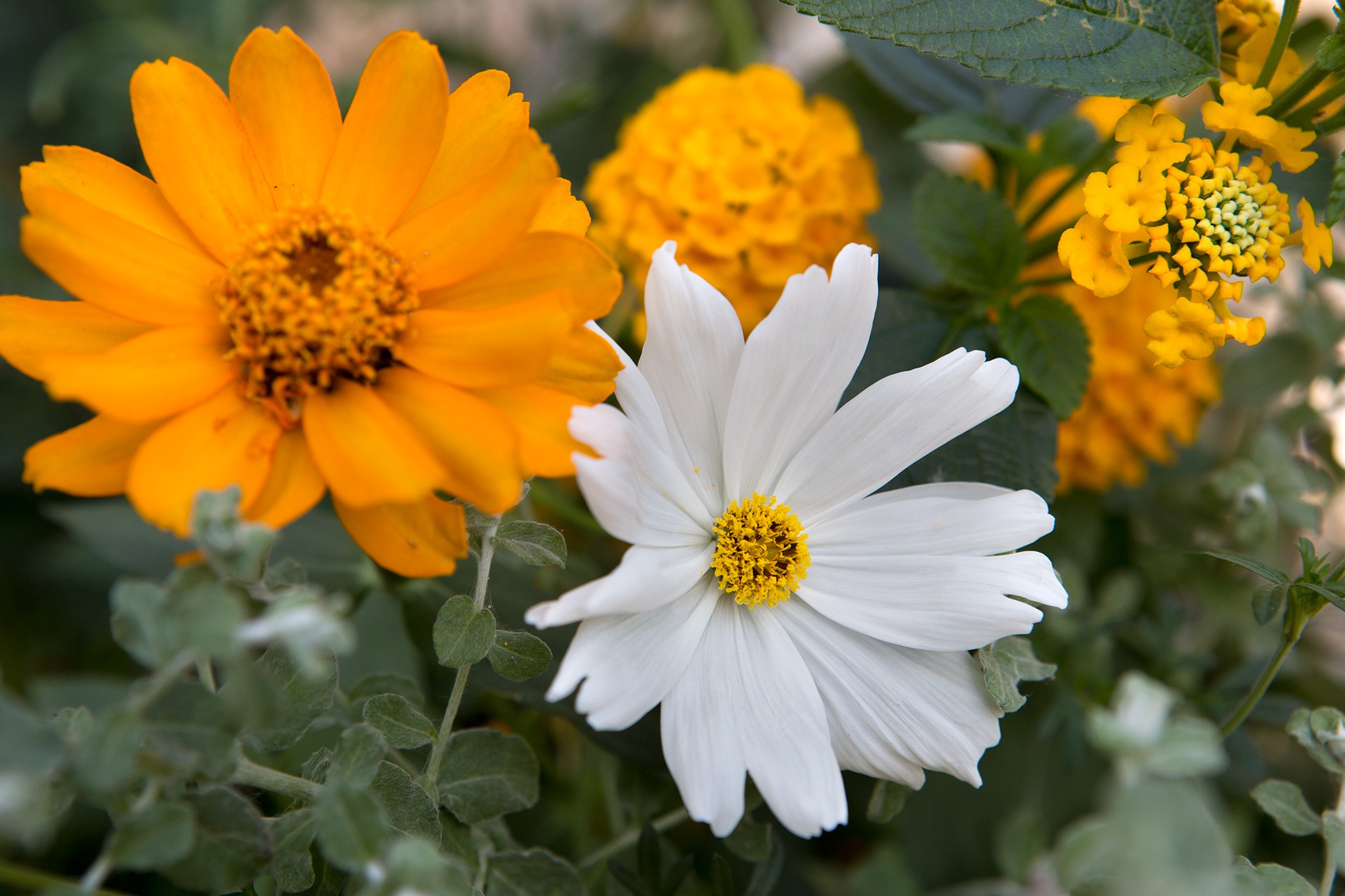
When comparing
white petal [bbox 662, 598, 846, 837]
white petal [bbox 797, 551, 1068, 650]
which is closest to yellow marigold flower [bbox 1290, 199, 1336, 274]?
white petal [bbox 797, 551, 1068, 650]

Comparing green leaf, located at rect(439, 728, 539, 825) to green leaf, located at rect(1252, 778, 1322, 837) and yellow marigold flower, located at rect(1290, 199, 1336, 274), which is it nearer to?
green leaf, located at rect(1252, 778, 1322, 837)

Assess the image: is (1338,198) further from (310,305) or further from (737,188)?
(310,305)

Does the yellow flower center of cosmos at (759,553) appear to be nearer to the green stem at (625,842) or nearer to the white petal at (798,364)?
the white petal at (798,364)

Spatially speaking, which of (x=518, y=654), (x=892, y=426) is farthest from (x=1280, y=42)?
(x=518, y=654)

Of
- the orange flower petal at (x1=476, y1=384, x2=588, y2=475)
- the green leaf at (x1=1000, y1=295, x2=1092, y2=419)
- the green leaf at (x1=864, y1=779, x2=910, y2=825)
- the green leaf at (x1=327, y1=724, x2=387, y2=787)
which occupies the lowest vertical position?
the green leaf at (x1=864, y1=779, x2=910, y2=825)

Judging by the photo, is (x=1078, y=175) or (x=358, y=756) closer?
(x=358, y=756)

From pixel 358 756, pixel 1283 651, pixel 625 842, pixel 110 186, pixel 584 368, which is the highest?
pixel 110 186

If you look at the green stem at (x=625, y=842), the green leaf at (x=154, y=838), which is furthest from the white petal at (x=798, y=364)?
the green leaf at (x=154, y=838)

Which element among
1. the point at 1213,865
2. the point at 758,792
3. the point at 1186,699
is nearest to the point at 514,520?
the point at 758,792
